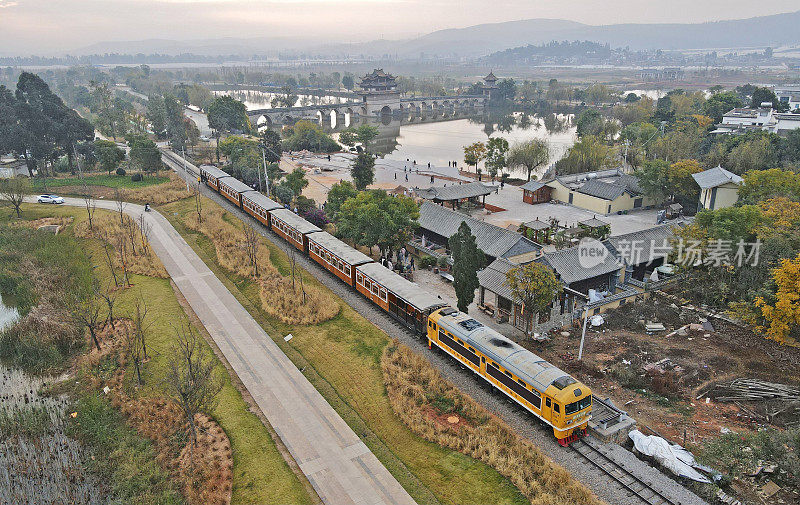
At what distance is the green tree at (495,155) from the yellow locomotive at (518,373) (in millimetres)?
45334

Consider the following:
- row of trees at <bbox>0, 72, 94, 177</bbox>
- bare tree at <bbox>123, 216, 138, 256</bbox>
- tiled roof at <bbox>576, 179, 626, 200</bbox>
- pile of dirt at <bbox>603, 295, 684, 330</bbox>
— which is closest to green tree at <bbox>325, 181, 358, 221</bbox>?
bare tree at <bbox>123, 216, 138, 256</bbox>

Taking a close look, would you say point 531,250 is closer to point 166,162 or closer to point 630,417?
point 630,417

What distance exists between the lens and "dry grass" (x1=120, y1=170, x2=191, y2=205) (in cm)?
5725

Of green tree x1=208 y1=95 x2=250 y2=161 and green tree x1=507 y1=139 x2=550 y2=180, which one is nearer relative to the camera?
green tree x1=507 y1=139 x2=550 y2=180

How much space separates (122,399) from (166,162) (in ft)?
215

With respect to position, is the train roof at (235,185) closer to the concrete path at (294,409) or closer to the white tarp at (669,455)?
the concrete path at (294,409)

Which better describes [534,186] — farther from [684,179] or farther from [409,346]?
[409,346]

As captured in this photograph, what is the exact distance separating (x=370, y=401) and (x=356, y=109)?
141142 mm

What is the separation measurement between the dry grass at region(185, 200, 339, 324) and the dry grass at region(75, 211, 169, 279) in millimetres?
4838

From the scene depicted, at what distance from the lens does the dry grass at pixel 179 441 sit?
1788 cm

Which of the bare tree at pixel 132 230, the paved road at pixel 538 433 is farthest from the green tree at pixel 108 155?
the paved road at pixel 538 433

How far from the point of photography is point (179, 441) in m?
20.5

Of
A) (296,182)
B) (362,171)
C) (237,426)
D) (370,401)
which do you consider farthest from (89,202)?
(370,401)

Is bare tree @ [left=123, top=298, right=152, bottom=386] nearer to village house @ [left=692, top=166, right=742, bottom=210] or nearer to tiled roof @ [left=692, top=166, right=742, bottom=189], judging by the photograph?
village house @ [left=692, top=166, right=742, bottom=210]
